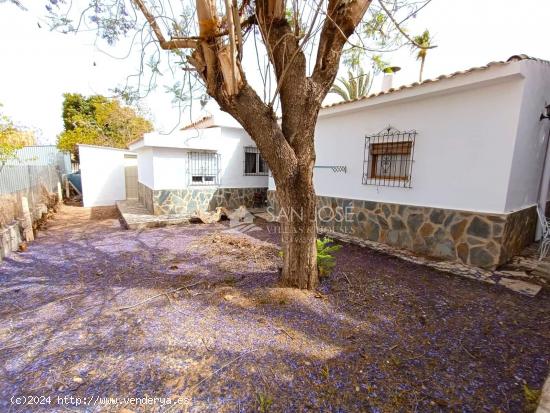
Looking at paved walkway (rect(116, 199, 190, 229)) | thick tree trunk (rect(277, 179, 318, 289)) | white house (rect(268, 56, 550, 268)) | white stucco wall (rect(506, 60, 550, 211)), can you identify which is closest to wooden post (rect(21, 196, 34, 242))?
paved walkway (rect(116, 199, 190, 229))

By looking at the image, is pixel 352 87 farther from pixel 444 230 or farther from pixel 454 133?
pixel 444 230

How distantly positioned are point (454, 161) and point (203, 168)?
7.66 m

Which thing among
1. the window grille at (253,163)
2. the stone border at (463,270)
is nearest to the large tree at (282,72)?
the stone border at (463,270)

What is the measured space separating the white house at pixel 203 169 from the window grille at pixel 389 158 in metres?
5.32

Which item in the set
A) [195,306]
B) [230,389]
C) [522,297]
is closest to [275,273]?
[195,306]

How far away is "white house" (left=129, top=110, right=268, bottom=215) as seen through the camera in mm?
8562

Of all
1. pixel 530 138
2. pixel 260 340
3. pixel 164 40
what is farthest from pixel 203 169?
pixel 530 138

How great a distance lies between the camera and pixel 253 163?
10617 millimetres

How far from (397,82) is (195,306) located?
26.4 feet

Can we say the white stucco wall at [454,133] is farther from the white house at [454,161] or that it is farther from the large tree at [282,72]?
the large tree at [282,72]

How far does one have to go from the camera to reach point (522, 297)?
3566 millimetres

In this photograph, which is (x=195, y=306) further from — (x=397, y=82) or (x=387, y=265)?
(x=397, y=82)

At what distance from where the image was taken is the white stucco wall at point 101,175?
1119 centimetres

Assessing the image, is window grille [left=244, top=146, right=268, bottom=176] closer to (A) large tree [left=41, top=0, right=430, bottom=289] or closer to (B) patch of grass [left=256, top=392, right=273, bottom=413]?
(A) large tree [left=41, top=0, right=430, bottom=289]
